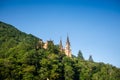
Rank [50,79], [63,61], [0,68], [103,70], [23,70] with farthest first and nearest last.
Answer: [103,70] < [63,61] < [50,79] < [23,70] < [0,68]

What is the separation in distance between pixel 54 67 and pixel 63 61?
49.0ft

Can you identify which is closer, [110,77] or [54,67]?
[54,67]

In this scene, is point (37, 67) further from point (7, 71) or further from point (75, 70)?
point (75, 70)

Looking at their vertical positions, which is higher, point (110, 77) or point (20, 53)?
point (20, 53)

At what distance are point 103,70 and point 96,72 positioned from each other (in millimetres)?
3897

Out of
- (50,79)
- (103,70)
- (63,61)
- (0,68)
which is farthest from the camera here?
(103,70)

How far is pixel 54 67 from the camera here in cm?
9975

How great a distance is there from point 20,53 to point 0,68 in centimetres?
1665

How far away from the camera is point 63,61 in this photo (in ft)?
374

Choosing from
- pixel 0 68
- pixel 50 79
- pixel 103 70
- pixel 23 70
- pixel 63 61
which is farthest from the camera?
pixel 103 70

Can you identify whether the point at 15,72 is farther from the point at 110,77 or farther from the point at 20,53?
the point at 110,77

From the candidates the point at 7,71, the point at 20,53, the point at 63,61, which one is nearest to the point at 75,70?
the point at 63,61

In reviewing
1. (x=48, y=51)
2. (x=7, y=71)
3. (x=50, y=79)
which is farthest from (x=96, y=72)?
(x=7, y=71)

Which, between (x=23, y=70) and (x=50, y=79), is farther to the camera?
(x=50, y=79)
